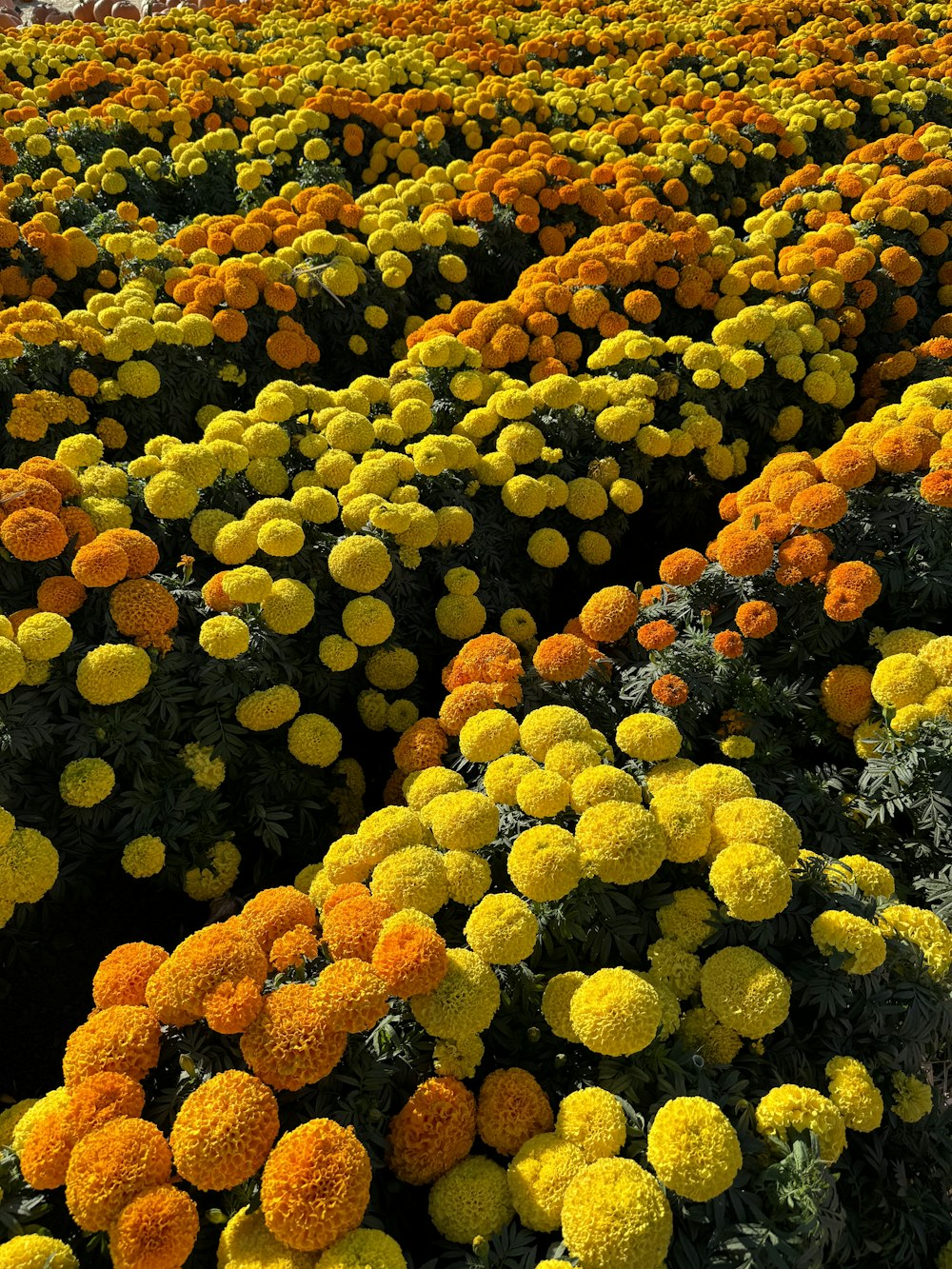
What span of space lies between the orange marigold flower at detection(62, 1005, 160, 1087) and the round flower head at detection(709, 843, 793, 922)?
72.3 inches

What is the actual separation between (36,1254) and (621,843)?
6.41 feet

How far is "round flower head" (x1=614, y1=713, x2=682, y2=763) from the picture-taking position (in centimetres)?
346

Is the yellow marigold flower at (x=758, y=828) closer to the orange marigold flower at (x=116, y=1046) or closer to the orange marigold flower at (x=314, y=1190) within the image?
the orange marigold flower at (x=314, y=1190)

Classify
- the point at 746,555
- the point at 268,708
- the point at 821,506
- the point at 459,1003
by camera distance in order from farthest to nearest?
1. the point at 821,506
2. the point at 746,555
3. the point at 268,708
4. the point at 459,1003

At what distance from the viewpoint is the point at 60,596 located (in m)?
3.88

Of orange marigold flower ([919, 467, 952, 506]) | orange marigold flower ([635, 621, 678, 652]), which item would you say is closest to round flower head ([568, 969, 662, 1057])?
orange marigold flower ([635, 621, 678, 652])

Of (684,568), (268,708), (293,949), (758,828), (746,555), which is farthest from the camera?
(684,568)

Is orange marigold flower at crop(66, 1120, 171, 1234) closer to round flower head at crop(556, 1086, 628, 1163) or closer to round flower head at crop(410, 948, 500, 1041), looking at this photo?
round flower head at crop(410, 948, 500, 1041)

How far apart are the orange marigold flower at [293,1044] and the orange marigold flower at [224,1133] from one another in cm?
7

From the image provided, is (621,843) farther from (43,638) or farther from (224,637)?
(43,638)

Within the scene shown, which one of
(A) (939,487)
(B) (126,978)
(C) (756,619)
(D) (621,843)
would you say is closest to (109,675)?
(B) (126,978)

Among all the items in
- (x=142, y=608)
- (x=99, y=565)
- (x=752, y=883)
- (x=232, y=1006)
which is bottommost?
(x=752, y=883)

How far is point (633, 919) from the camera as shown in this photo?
9.75 feet

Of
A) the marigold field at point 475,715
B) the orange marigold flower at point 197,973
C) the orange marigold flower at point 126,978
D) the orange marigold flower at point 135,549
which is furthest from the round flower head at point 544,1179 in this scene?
the orange marigold flower at point 135,549
